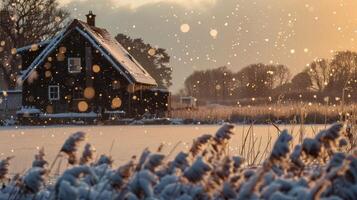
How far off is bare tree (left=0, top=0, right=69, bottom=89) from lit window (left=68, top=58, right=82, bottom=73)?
8.04 m

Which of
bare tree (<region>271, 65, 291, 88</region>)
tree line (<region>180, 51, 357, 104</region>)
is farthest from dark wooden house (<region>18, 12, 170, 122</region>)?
A: bare tree (<region>271, 65, 291, 88</region>)

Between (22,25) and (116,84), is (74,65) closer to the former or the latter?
(116,84)

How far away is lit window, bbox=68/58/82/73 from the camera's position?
95.4 feet

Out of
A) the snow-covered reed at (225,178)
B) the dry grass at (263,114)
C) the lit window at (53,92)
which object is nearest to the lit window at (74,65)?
the lit window at (53,92)

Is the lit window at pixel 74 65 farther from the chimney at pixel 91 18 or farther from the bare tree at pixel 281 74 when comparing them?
the bare tree at pixel 281 74

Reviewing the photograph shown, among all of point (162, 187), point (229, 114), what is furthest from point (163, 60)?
point (162, 187)

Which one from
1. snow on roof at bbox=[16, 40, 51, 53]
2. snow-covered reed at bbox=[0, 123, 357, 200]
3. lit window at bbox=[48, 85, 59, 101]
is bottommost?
snow-covered reed at bbox=[0, 123, 357, 200]

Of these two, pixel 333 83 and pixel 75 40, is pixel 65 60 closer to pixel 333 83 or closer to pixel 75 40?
pixel 75 40

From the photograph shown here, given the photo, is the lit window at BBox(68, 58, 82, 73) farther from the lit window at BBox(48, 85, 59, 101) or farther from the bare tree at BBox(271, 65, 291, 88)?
the bare tree at BBox(271, 65, 291, 88)

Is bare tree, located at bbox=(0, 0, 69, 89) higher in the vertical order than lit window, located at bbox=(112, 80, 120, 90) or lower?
higher

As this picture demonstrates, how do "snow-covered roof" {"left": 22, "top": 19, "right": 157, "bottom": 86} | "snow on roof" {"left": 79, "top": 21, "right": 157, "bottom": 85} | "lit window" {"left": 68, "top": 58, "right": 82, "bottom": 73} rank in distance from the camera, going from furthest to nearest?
1. "lit window" {"left": 68, "top": 58, "right": 82, "bottom": 73}
2. "snow on roof" {"left": 79, "top": 21, "right": 157, "bottom": 85}
3. "snow-covered roof" {"left": 22, "top": 19, "right": 157, "bottom": 86}

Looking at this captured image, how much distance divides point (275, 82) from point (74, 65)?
204 ft

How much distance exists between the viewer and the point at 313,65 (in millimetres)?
68875

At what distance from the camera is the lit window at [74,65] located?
2908 cm
